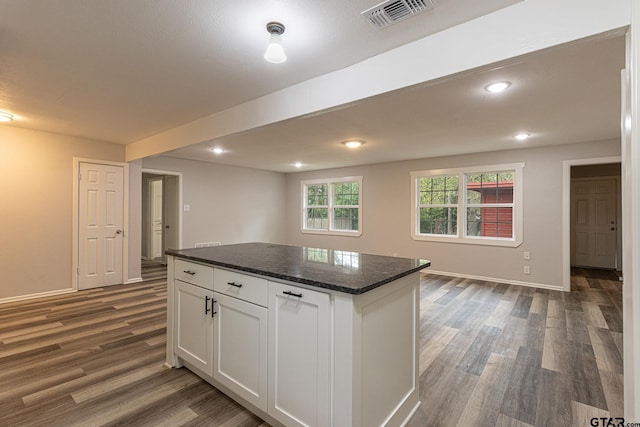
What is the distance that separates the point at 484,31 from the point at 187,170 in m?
5.71

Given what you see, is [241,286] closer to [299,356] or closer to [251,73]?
[299,356]

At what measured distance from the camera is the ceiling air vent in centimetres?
159

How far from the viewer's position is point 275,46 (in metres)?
1.73

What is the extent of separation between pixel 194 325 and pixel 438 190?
5.12m

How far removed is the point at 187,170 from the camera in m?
6.10

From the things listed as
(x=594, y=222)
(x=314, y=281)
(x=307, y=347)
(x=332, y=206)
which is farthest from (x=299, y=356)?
(x=594, y=222)

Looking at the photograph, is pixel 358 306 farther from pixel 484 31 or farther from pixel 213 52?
pixel 213 52

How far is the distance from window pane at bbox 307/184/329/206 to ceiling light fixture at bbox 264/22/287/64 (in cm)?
582

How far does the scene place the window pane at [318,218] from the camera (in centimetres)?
766

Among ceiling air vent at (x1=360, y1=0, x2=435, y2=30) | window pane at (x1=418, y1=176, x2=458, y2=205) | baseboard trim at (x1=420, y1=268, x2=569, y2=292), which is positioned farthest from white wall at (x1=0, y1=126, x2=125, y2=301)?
baseboard trim at (x1=420, y1=268, x2=569, y2=292)

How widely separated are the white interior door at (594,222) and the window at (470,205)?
2.89 meters

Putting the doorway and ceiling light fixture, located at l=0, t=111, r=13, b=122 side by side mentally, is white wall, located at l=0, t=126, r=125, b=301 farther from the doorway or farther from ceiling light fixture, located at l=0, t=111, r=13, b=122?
the doorway

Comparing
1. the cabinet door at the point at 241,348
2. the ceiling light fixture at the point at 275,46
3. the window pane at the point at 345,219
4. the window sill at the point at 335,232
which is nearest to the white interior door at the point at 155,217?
the window sill at the point at 335,232

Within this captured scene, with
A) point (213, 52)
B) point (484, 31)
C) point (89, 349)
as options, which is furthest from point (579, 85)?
point (89, 349)
